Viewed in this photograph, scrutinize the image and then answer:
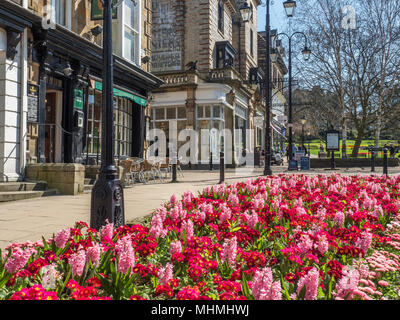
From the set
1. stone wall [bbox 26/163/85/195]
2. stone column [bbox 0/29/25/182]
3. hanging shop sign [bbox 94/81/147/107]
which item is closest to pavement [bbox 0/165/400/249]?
stone wall [bbox 26/163/85/195]

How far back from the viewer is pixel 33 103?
989cm

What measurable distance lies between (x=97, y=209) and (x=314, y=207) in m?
2.85

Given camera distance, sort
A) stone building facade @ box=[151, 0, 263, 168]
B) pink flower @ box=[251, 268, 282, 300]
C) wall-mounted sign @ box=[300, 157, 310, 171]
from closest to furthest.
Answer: pink flower @ box=[251, 268, 282, 300], wall-mounted sign @ box=[300, 157, 310, 171], stone building facade @ box=[151, 0, 263, 168]

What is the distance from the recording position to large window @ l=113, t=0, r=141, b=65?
14.7 metres

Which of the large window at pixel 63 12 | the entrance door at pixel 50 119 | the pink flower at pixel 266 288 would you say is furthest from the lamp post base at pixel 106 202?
the large window at pixel 63 12

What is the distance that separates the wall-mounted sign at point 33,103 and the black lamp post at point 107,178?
626 centimetres

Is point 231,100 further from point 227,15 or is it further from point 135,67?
point 135,67

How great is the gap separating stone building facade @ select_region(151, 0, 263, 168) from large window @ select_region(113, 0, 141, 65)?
28.4ft

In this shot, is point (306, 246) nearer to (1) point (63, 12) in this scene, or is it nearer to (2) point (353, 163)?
(1) point (63, 12)

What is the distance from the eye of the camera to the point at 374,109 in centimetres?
2561

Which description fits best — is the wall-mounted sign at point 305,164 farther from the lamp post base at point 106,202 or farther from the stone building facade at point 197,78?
the lamp post base at point 106,202

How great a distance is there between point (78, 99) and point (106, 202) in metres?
8.77

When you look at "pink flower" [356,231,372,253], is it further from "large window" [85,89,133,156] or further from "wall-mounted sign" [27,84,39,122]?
"large window" [85,89,133,156]
